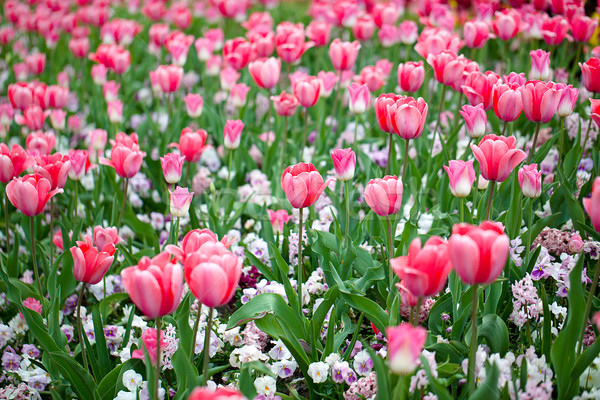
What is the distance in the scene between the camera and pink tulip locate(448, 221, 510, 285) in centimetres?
118

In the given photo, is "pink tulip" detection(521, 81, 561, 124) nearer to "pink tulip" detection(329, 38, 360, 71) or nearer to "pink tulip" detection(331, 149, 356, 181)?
"pink tulip" detection(331, 149, 356, 181)

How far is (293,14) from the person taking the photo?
6426mm

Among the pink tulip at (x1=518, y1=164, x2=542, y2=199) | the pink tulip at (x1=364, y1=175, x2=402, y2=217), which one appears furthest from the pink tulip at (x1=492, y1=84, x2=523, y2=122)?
the pink tulip at (x1=364, y1=175, x2=402, y2=217)

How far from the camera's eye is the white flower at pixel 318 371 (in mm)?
1708

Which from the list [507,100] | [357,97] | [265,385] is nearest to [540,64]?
[507,100]

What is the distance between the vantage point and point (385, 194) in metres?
1.67

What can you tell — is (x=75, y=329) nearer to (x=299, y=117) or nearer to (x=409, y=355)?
(x=409, y=355)

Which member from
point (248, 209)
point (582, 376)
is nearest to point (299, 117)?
point (248, 209)

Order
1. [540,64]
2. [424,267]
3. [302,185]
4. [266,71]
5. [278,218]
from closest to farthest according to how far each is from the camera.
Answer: [424,267], [302,185], [278,218], [540,64], [266,71]

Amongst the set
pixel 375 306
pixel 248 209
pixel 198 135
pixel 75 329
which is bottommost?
pixel 75 329

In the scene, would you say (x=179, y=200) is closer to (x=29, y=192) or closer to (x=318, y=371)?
(x=29, y=192)

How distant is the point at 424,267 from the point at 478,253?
0.38 ft

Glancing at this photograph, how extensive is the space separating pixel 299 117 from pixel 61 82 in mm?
1787

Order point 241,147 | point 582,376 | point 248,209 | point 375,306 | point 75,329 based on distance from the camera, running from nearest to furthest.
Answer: point 582,376
point 375,306
point 75,329
point 248,209
point 241,147
